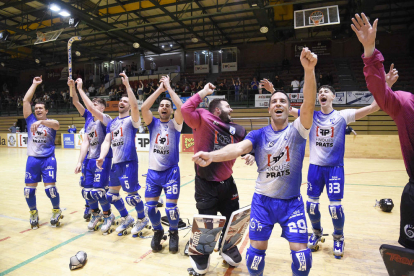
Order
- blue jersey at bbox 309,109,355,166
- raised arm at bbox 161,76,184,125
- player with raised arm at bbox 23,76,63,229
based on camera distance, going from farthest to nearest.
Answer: player with raised arm at bbox 23,76,63,229 < blue jersey at bbox 309,109,355,166 < raised arm at bbox 161,76,184,125

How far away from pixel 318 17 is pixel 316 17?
88 mm

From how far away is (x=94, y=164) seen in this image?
4.84m

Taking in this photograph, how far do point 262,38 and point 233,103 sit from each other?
9.22m

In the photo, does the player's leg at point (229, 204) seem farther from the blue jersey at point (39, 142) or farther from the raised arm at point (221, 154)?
the blue jersey at point (39, 142)

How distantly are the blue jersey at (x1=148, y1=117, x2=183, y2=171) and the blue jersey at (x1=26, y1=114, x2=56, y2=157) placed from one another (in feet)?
7.86

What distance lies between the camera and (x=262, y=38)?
23781mm

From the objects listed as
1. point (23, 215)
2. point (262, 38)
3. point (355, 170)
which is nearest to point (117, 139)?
point (23, 215)

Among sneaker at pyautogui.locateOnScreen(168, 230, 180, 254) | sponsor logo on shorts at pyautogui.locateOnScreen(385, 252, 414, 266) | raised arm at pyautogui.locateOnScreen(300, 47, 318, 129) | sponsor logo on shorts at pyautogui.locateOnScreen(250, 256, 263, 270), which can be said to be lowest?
sneaker at pyautogui.locateOnScreen(168, 230, 180, 254)

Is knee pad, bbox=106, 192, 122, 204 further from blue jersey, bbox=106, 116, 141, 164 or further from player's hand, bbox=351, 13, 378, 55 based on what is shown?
player's hand, bbox=351, 13, 378, 55

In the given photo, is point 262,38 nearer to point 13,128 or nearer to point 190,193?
point 190,193

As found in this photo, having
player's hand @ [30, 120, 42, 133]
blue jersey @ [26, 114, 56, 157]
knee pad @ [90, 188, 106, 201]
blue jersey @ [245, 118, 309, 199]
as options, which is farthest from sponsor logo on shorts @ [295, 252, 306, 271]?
blue jersey @ [26, 114, 56, 157]

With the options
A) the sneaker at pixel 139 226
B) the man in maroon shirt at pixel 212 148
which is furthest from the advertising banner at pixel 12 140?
the man in maroon shirt at pixel 212 148

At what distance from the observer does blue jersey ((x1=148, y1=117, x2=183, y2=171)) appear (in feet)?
13.0

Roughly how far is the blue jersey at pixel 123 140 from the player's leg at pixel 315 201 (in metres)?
2.86
